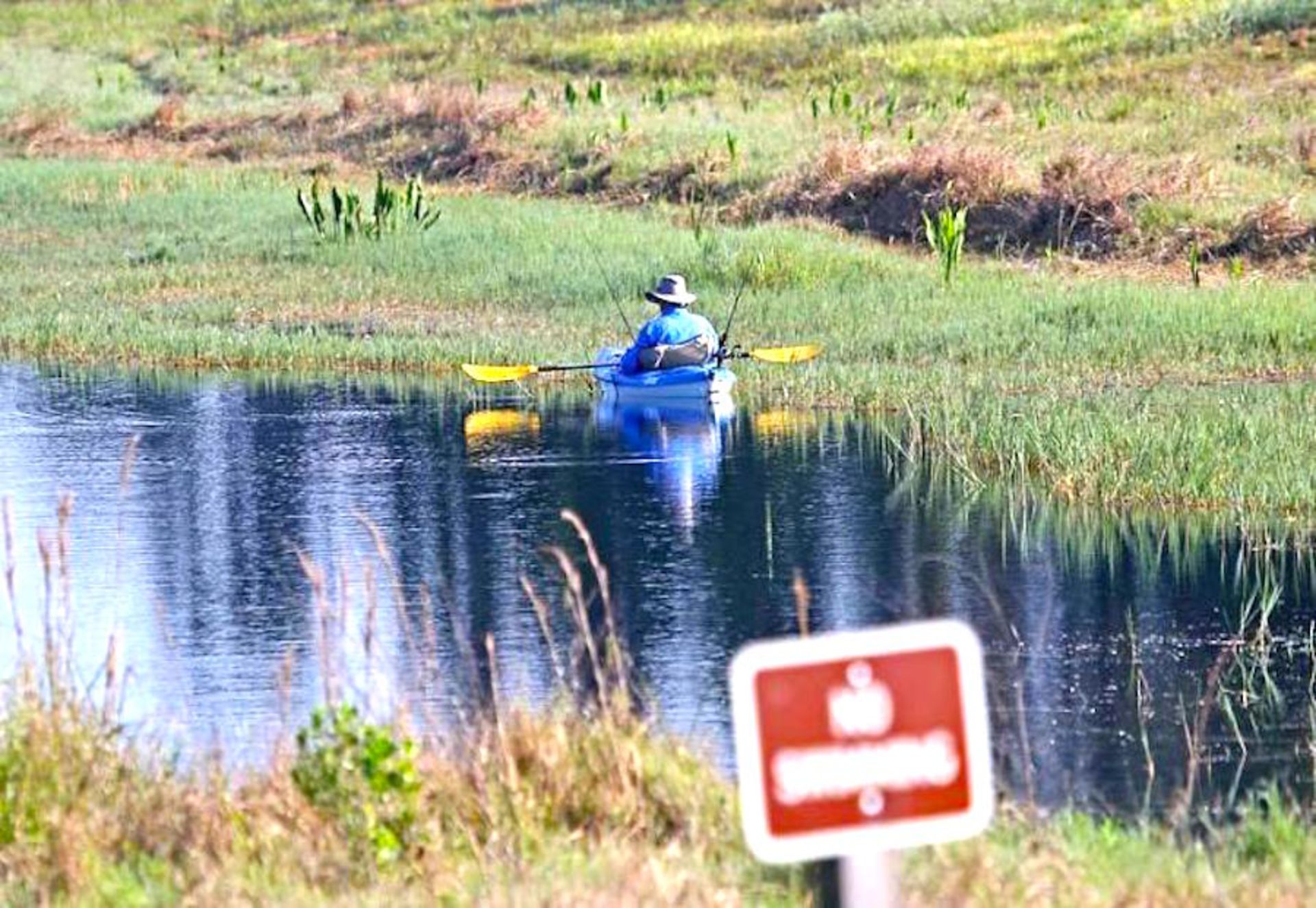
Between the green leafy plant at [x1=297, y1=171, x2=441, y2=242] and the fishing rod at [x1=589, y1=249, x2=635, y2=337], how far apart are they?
8.64 ft

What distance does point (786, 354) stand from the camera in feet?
65.5

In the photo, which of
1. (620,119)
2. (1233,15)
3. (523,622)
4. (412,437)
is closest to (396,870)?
(523,622)

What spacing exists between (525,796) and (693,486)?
9278 millimetres

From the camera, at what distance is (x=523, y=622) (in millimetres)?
12547

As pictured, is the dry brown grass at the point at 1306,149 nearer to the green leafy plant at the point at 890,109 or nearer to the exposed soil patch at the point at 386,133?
the green leafy plant at the point at 890,109

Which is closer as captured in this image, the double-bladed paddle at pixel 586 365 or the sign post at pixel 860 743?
the sign post at pixel 860 743

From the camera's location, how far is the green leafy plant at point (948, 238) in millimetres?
23297

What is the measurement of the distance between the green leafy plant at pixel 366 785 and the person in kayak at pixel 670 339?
39.5 feet

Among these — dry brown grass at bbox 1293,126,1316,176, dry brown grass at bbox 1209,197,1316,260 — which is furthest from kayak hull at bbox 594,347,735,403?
dry brown grass at bbox 1293,126,1316,176

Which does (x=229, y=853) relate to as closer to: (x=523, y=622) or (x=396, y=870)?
(x=396, y=870)

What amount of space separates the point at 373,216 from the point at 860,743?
2522 centimetres

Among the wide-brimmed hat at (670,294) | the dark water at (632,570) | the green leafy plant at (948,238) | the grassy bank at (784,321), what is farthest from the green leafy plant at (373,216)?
the wide-brimmed hat at (670,294)

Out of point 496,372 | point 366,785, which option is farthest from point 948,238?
point 366,785

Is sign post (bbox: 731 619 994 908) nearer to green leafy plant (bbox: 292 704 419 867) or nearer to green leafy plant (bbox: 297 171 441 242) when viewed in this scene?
green leafy plant (bbox: 292 704 419 867)
